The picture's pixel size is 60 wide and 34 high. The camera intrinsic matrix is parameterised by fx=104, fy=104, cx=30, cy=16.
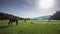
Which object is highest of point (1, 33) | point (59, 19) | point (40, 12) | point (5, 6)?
point (5, 6)

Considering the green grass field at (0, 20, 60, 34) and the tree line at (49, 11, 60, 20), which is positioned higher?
the tree line at (49, 11, 60, 20)

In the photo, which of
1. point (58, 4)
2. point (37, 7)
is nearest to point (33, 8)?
point (37, 7)

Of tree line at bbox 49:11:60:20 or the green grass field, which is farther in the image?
tree line at bbox 49:11:60:20

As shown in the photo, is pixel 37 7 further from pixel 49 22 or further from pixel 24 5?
pixel 49 22

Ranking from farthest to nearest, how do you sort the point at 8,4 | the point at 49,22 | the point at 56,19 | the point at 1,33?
the point at 49,22 < the point at 56,19 < the point at 8,4 < the point at 1,33

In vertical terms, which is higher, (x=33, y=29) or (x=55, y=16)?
(x=55, y=16)

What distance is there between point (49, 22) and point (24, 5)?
1.37m

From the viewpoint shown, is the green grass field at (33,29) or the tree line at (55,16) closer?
the green grass field at (33,29)

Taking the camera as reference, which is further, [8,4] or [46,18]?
[46,18]

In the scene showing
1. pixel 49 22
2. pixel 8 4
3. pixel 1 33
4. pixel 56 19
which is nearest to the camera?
pixel 1 33

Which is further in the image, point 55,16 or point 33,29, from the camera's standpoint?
point 55,16

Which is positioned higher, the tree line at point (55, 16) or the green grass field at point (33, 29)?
the tree line at point (55, 16)

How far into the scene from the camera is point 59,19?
427 cm

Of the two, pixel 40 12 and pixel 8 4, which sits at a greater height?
pixel 8 4
